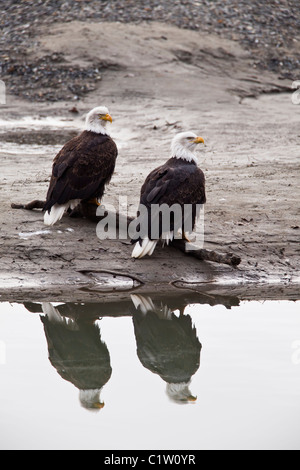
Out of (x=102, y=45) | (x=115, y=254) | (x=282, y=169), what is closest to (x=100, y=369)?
(x=115, y=254)

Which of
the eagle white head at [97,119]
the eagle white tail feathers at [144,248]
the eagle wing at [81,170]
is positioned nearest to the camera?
the eagle white tail feathers at [144,248]

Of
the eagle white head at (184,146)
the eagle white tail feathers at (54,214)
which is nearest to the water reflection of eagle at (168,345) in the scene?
the eagle white tail feathers at (54,214)

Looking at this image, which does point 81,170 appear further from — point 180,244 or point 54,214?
point 180,244

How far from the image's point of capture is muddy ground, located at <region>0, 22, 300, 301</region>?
7.34 metres

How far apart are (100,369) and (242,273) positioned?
2.28 meters

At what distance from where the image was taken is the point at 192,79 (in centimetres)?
1520

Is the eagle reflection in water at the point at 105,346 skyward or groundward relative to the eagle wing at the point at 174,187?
groundward

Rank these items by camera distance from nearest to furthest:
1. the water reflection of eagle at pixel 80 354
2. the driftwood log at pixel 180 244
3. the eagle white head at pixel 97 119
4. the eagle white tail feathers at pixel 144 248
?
the water reflection of eagle at pixel 80 354
the driftwood log at pixel 180 244
the eagle white tail feathers at pixel 144 248
the eagle white head at pixel 97 119

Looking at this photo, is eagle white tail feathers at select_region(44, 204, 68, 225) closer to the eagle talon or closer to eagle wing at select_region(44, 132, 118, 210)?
eagle wing at select_region(44, 132, 118, 210)

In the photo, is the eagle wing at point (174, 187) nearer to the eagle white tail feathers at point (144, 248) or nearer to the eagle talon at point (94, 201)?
the eagle white tail feathers at point (144, 248)

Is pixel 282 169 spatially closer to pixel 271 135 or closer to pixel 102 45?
pixel 271 135

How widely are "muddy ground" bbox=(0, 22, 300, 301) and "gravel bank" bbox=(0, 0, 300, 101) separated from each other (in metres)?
0.33

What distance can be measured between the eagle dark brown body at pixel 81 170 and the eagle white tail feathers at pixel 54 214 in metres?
0.05

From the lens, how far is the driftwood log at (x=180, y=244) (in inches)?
278
